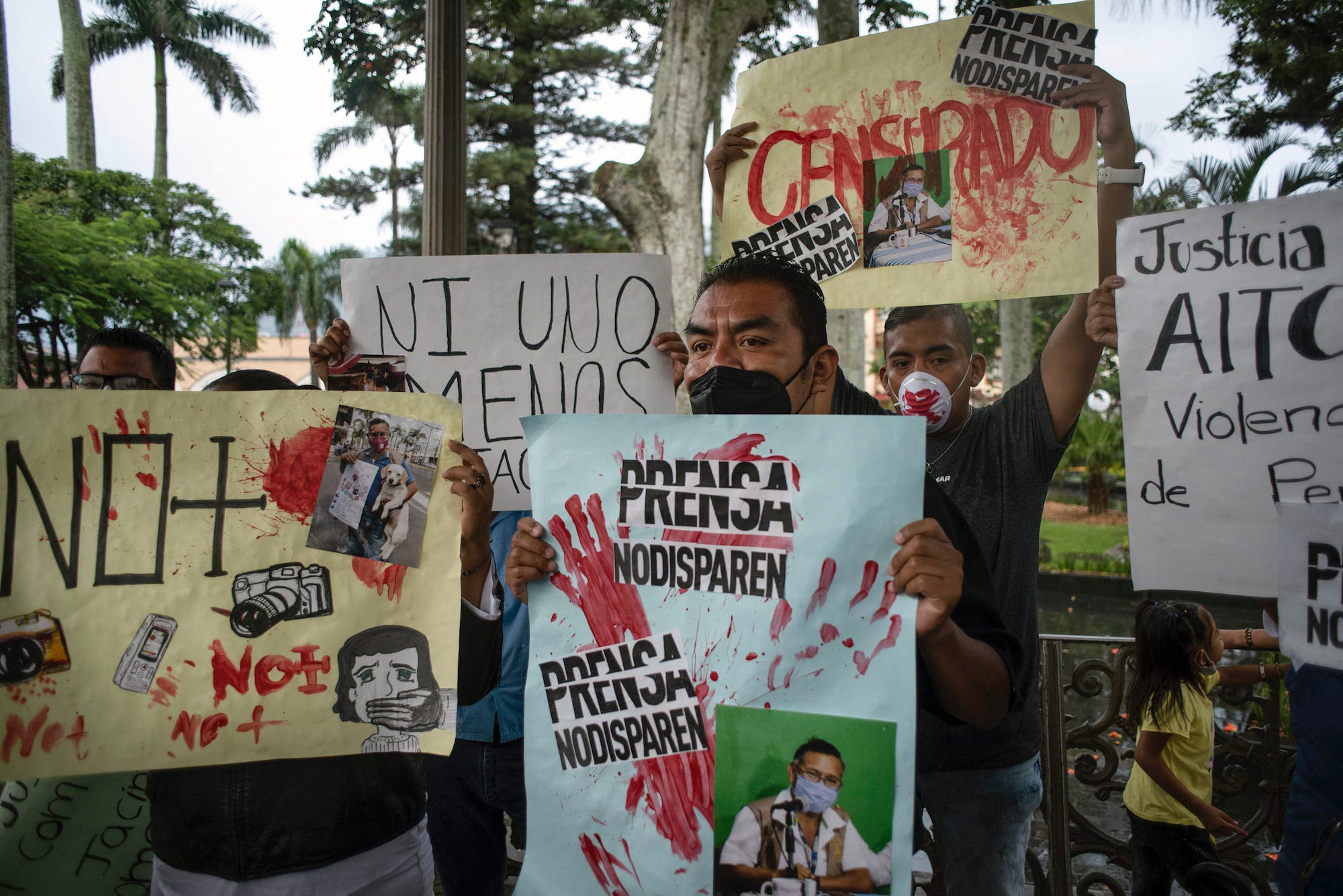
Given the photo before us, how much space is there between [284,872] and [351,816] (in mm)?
148

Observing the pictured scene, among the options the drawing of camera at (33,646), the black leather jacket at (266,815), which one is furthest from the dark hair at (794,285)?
the drawing of camera at (33,646)

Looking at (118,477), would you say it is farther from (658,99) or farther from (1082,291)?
(658,99)

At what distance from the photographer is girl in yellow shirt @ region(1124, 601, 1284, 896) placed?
9.12 feet

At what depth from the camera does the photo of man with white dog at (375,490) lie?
1651 mm

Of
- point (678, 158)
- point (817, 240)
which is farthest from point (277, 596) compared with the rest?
point (678, 158)

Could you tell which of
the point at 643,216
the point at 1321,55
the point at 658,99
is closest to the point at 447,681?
the point at 643,216

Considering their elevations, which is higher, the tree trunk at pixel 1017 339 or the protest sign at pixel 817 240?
the tree trunk at pixel 1017 339

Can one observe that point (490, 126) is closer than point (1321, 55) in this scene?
No

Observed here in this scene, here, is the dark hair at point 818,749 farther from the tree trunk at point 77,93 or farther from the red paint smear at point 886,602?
the tree trunk at point 77,93

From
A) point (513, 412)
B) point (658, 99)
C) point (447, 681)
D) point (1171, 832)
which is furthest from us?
point (658, 99)

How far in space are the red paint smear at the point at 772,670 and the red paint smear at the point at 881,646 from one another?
0.12 meters

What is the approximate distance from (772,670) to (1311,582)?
3.09 feet

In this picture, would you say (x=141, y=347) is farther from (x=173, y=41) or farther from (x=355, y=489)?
(x=173, y=41)

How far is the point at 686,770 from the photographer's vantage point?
1.40 meters
